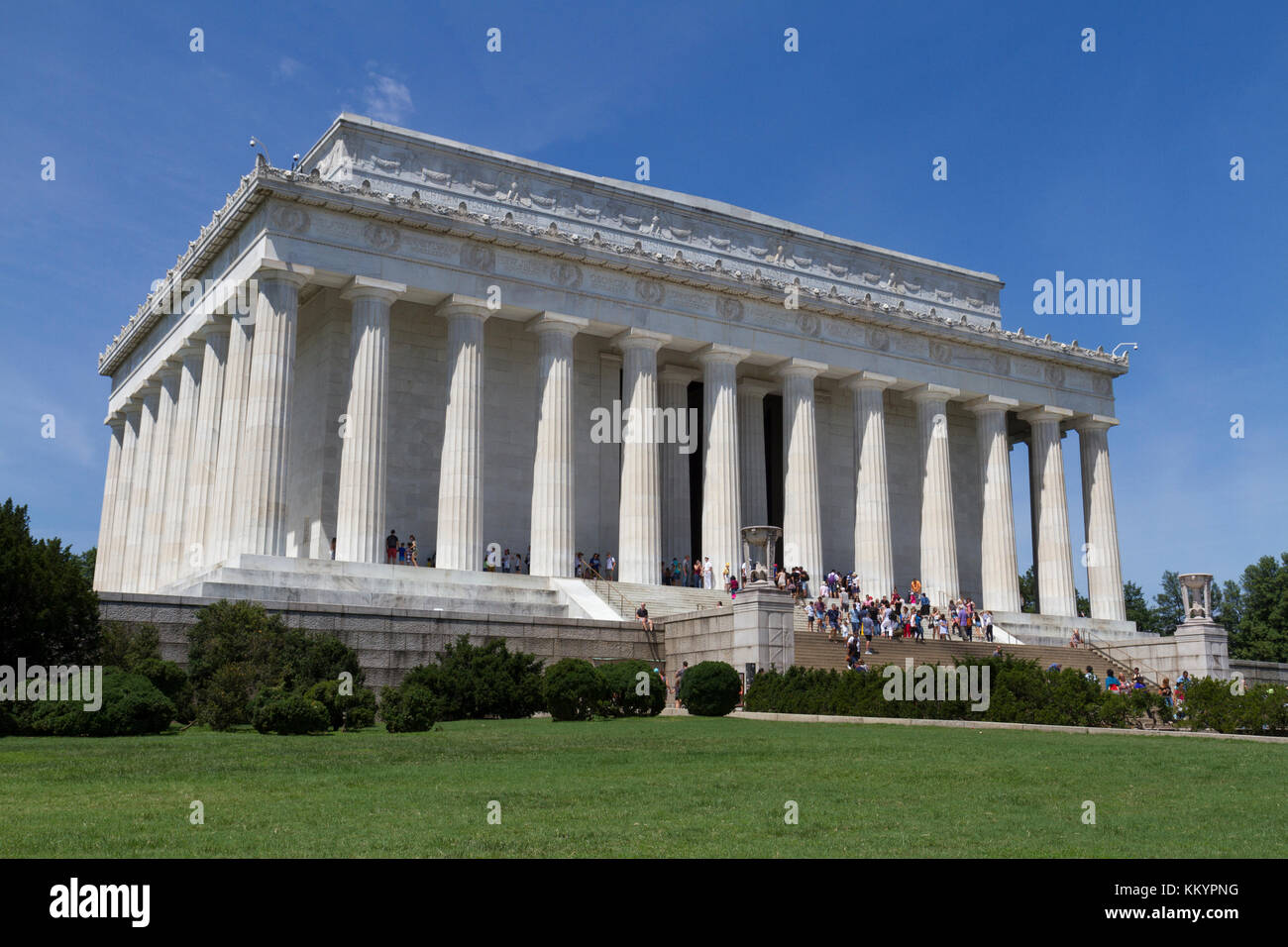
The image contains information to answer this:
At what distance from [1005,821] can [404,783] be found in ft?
23.2

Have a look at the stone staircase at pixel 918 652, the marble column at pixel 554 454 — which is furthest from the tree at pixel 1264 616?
the marble column at pixel 554 454

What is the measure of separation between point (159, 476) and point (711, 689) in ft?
106

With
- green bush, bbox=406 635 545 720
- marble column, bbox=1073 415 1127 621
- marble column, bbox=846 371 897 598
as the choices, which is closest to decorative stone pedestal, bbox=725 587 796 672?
green bush, bbox=406 635 545 720

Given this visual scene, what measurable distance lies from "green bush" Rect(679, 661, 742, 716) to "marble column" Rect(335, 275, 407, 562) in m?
16.2

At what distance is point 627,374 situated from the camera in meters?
49.9

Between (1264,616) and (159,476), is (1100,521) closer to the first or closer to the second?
(1264,616)

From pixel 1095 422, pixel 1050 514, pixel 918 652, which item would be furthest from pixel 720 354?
pixel 1095 422

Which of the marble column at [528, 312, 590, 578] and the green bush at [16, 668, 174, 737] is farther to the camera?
the marble column at [528, 312, 590, 578]

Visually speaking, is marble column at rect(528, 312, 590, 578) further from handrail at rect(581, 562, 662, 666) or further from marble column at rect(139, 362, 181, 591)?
marble column at rect(139, 362, 181, 591)

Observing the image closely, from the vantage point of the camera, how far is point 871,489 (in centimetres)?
5462

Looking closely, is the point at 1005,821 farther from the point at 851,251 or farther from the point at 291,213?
the point at 851,251

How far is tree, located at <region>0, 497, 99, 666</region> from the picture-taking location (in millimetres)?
25250

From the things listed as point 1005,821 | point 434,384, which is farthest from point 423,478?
point 1005,821

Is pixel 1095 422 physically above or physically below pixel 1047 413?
below
